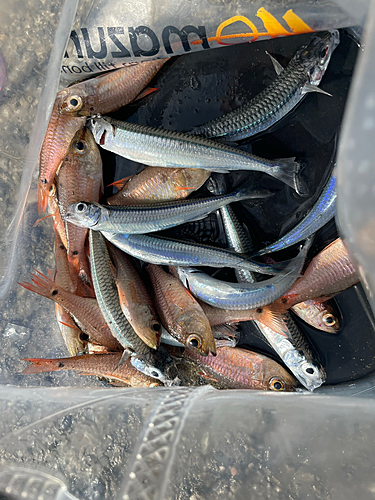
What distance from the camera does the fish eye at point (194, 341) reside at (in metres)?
2.28

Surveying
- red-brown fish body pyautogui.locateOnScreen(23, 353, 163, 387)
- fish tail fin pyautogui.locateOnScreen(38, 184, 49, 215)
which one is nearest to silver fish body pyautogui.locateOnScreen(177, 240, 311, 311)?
red-brown fish body pyautogui.locateOnScreen(23, 353, 163, 387)

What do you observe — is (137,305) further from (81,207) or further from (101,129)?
(101,129)

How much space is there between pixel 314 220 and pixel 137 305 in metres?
1.29

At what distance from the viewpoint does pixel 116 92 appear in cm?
235

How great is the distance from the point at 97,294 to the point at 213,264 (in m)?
0.81

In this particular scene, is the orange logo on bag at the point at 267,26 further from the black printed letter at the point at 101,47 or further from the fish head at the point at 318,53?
the black printed letter at the point at 101,47

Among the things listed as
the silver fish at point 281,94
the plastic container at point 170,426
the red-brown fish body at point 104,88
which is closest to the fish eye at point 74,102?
the red-brown fish body at point 104,88

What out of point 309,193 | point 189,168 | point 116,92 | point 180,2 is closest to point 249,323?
point 309,193

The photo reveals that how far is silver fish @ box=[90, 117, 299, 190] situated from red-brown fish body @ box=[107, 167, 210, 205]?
104mm

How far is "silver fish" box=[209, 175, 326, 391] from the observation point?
7.90 feet

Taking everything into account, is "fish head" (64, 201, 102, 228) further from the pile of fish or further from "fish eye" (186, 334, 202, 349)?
"fish eye" (186, 334, 202, 349)

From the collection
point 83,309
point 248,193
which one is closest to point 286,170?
point 248,193

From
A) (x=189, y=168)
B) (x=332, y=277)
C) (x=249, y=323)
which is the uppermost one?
(x=189, y=168)

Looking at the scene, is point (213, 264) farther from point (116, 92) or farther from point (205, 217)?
point (116, 92)
